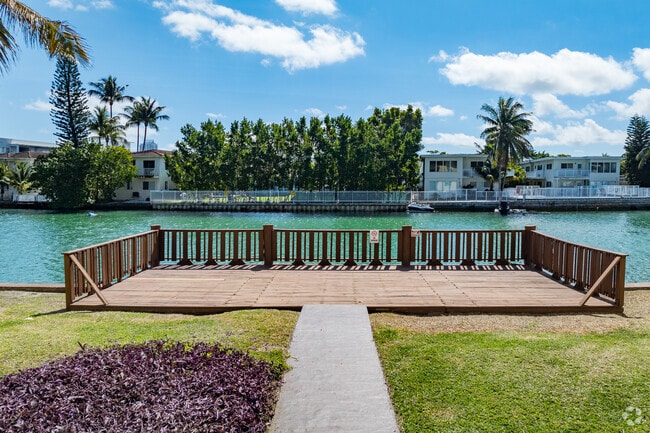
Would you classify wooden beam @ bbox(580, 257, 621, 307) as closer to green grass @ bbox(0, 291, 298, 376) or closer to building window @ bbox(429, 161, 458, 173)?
green grass @ bbox(0, 291, 298, 376)

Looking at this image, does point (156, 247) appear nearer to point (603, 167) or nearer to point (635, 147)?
point (603, 167)

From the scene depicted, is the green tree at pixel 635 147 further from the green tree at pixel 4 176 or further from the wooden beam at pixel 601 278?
the green tree at pixel 4 176

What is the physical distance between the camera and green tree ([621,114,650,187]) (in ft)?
208

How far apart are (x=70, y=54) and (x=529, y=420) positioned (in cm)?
1132

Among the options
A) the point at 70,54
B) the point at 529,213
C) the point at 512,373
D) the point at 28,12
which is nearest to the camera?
the point at 512,373

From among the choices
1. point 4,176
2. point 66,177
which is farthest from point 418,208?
point 4,176

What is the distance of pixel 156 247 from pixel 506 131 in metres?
49.1

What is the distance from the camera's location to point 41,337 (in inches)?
215

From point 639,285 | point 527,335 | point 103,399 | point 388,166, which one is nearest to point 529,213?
point 388,166

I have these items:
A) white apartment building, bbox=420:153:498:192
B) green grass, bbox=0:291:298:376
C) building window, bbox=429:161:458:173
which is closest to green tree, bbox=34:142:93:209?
white apartment building, bbox=420:153:498:192

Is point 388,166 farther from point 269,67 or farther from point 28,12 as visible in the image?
point 28,12

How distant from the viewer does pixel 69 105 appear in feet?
174

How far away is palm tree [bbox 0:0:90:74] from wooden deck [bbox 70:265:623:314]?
5264 mm

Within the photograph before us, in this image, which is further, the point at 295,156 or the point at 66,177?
the point at 295,156
